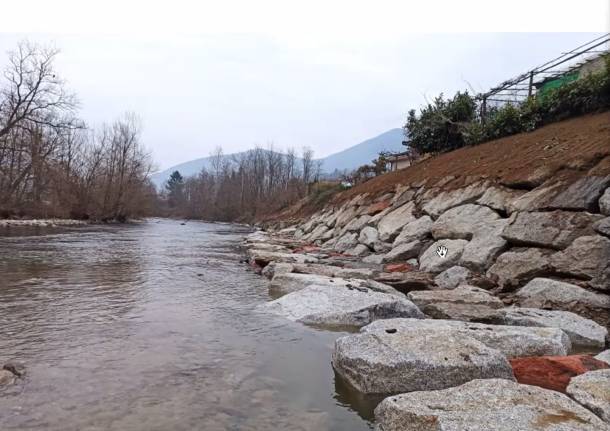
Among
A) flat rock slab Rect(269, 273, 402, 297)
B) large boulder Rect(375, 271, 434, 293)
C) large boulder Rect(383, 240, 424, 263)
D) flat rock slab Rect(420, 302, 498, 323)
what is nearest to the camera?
flat rock slab Rect(420, 302, 498, 323)

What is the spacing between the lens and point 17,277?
8.19 metres

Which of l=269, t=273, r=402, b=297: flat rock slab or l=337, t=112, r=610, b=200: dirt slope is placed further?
l=337, t=112, r=610, b=200: dirt slope

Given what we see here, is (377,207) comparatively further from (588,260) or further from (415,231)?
(588,260)

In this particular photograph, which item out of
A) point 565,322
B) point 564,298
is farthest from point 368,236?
point 565,322

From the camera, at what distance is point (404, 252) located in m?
10.3

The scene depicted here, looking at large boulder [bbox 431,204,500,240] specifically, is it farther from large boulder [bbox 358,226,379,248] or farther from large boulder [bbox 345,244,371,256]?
large boulder [bbox 345,244,371,256]

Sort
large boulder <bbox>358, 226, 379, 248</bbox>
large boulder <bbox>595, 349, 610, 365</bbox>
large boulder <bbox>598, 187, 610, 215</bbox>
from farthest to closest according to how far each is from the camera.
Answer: large boulder <bbox>358, 226, 379, 248</bbox>, large boulder <bbox>598, 187, 610, 215</bbox>, large boulder <bbox>595, 349, 610, 365</bbox>

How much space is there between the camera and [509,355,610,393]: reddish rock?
3309 mm

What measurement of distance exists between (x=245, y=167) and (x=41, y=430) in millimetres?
75229

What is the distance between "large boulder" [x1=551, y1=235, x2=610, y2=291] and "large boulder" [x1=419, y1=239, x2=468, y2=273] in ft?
6.78

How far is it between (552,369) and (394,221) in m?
9.34

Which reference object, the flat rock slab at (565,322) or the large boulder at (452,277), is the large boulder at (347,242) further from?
the flat rock slab at (565,322)

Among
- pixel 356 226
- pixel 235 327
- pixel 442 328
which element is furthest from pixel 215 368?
pixel 356 226

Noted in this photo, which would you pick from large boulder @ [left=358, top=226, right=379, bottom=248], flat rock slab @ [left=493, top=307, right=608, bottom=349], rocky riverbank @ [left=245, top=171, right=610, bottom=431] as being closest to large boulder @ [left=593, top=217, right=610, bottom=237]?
rocky riverbank @ [left=245, top=171, right=610, bottom=431]
